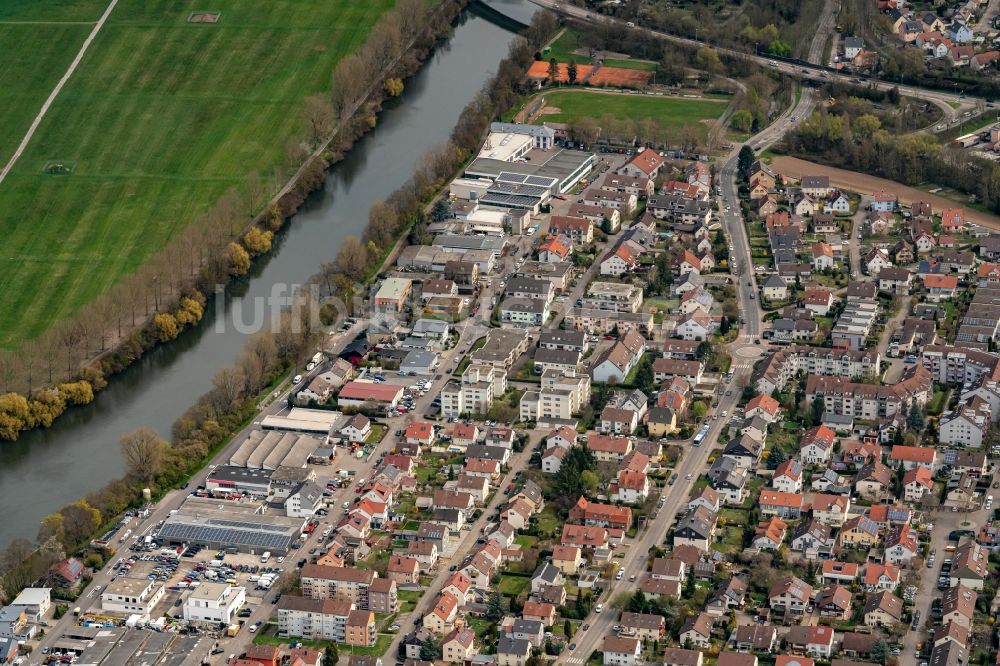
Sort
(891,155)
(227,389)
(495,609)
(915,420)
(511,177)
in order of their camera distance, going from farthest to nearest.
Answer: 1. (511,177)
2. (891,155)
3. (227,389)
4. (915,420)
5. (495,609)

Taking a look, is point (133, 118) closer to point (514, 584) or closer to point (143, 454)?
point (143, 454)

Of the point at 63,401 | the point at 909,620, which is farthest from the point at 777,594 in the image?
the point at 63,401

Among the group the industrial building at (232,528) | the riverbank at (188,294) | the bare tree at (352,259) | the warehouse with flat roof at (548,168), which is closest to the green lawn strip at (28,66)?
the riverbank at (188,294)

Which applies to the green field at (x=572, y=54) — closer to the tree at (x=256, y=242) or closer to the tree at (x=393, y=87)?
the tree at (x=393, y=87)

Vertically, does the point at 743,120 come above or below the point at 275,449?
above

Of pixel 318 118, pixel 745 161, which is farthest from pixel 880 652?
pixel 318 118

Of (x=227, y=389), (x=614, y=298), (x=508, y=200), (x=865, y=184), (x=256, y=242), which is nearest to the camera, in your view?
(x=227, y=389)

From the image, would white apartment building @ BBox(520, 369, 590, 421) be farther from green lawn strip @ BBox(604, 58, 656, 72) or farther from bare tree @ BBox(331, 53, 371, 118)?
green lawn strip @ BBox(604, 58, 656, 72)
